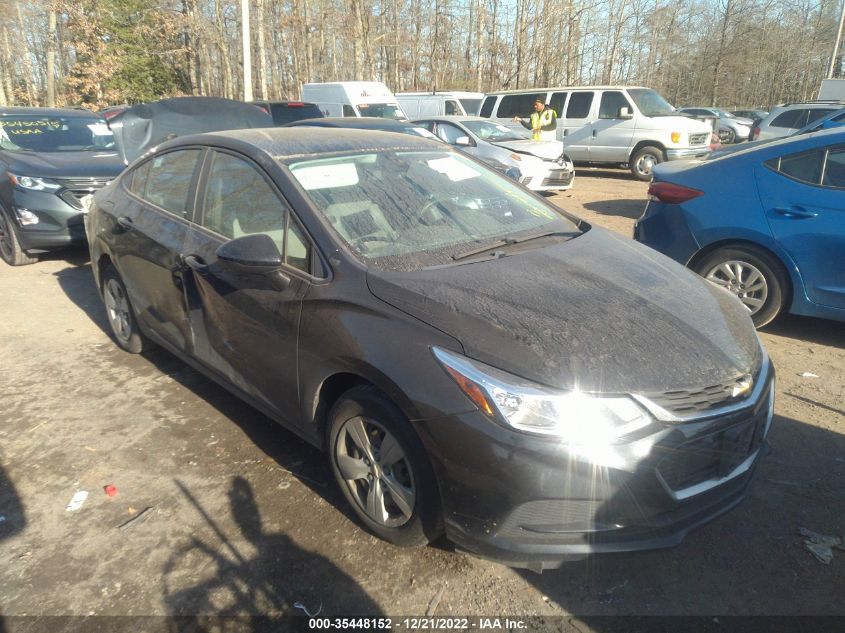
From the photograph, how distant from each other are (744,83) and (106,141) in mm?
47569

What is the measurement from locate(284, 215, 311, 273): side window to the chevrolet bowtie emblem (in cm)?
184

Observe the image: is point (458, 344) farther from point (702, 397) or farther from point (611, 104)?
point (611, 104)

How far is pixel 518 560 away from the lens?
2.21m

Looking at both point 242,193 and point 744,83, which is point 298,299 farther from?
point 744,83

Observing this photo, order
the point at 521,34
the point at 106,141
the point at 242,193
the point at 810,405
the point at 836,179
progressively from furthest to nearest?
the point at 521,34 → the point at 106,141 → the point at 836,179 → the point at 810,405 → the point at 242,193

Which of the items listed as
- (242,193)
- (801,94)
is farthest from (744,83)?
(242,193)

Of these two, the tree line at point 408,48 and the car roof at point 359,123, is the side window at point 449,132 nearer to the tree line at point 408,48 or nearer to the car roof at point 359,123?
the car roof at point 359,123

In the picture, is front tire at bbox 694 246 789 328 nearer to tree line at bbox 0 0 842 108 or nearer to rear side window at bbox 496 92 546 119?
rear side window at bbox 496 92 546 119

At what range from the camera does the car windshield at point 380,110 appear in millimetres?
17047

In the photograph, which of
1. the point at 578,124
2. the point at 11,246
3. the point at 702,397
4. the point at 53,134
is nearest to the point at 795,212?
the point at 702,397

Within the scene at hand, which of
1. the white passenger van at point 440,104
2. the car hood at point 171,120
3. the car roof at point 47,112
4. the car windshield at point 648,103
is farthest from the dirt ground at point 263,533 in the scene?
the white passenger van at point 440,104

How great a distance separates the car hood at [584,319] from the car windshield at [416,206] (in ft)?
0.83

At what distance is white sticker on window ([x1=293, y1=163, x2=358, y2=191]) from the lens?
3.06m

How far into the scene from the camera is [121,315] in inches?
185
